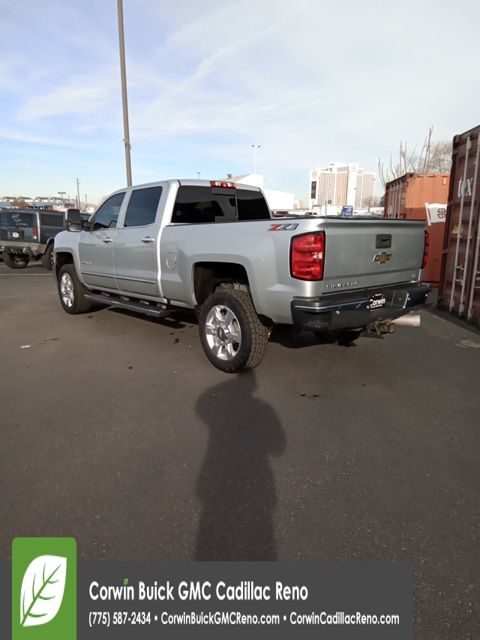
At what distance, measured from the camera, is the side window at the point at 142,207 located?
17.9 feet

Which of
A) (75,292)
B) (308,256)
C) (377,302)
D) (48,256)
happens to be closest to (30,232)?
(48,256)

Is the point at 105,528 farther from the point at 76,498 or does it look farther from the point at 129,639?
the point at 129,639

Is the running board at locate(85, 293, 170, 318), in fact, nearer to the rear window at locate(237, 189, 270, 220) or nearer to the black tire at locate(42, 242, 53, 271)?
the rear window at locate(237, 189, 270, 220)

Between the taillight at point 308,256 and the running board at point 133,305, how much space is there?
2.20 meters

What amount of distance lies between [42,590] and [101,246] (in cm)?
518

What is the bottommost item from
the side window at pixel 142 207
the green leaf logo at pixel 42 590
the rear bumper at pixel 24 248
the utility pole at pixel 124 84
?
the green leaf logo at pixel 42 590

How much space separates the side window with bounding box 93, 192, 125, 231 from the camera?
20.4 feet

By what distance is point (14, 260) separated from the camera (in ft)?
50.1

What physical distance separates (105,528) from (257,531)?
806mm

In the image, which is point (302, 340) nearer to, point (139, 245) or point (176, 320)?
point (176, 320)

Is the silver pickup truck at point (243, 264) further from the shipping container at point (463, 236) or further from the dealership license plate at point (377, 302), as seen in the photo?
the shipping container at point (463, 236)

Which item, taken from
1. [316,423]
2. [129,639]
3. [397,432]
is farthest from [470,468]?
[129,639]

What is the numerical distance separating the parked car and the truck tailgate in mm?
12222

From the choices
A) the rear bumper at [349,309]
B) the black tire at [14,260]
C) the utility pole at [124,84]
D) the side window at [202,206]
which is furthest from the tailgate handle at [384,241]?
the black tire at [14,260]
